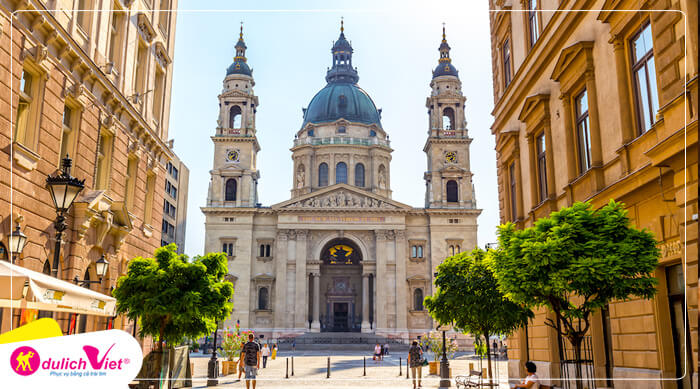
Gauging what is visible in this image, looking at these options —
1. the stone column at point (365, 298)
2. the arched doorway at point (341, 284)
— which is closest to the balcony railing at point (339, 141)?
the arched doorway at point (341, 284)

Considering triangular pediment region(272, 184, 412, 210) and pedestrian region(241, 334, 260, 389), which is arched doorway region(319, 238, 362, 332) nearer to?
triangular pediment region(272, 184, 412, 210)

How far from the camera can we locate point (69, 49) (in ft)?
46.2

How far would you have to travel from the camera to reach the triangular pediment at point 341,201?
65.9 m

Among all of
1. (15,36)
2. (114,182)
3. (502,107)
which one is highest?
(502,107)

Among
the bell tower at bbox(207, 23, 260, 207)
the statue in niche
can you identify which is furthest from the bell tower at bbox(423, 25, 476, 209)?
the bell tower at bbox(207, 23, 260, 207)

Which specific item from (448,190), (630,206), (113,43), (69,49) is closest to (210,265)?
(69,49)

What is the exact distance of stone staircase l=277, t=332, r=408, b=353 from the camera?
5672 cm

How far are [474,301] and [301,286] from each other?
49.7 m

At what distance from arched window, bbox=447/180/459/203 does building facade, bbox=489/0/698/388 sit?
4951cm

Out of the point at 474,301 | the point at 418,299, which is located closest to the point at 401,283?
the point at 418,299

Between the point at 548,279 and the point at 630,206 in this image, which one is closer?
the point at 548,279

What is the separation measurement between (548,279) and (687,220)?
230 centimetres

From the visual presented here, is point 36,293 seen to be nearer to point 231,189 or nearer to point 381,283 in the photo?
point 381,283

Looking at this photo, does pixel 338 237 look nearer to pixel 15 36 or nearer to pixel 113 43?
pixel 113 43
